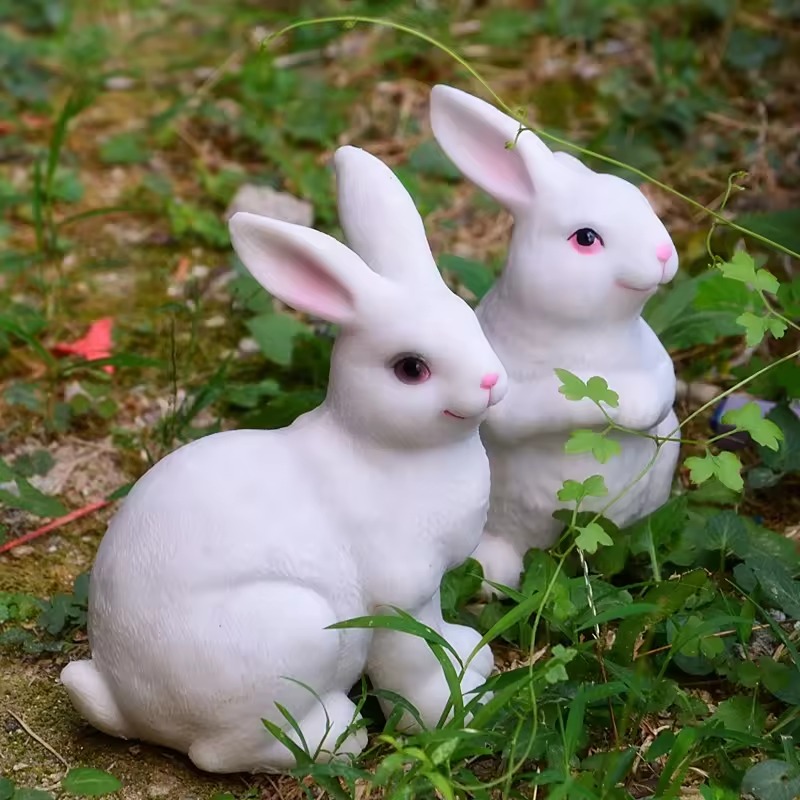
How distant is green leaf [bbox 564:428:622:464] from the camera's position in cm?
265

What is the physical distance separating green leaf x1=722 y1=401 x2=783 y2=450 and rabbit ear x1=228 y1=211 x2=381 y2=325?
768 millimetres

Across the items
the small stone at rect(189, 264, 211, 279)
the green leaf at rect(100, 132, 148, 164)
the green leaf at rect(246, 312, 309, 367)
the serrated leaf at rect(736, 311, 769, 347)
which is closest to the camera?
the serrated leaf at rect(736, 311, 769, 347)

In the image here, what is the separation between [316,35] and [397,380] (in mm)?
3197

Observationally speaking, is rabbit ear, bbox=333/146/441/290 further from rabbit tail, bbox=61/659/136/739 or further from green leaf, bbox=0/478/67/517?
green leaf, bbox=0/478/67/517

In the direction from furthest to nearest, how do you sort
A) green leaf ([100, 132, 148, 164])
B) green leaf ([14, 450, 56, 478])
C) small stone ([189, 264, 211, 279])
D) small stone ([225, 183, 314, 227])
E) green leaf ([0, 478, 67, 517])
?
green leaf ([100, 132, 148, 164]) < small stone ([225, 183, 314, 227]) < small stone ([189, 264, 211, 279]) < green leaf ([14, 450, 56, 478]) < green leaf ([0, 478, 67, 517])

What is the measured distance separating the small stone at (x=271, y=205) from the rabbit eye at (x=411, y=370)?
6.82 feet

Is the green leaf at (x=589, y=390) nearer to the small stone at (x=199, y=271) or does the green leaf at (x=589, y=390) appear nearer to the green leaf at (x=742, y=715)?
the green leaf at (x=742, y=715)

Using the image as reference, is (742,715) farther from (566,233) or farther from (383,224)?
(383,224)

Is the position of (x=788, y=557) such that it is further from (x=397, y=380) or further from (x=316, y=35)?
(x=316, y=35)

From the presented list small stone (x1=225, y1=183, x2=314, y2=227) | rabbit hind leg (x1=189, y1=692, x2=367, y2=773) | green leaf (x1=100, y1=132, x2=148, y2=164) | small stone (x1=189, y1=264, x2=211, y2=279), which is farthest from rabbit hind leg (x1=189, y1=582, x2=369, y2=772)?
green leaf (x1=100, y1=132, x2=148, y2=164)

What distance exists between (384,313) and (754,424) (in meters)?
0.78

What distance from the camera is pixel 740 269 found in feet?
9.19

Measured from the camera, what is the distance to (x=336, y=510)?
2.50 meters

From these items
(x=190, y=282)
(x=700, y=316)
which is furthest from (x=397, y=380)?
(x=190, y=282)
